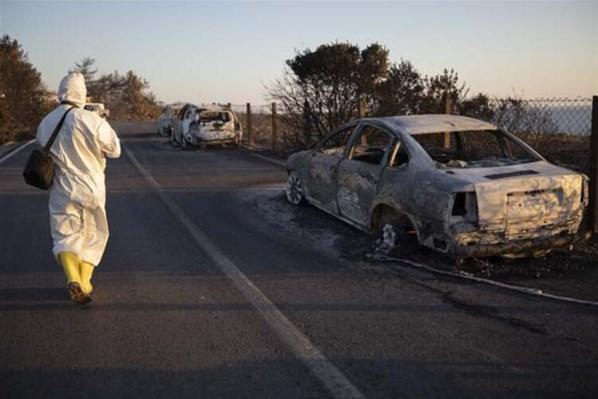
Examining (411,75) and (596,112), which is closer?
(596,112)

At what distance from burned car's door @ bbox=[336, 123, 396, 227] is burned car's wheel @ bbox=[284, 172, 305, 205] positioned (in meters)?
1.51

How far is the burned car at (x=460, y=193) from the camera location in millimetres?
5613

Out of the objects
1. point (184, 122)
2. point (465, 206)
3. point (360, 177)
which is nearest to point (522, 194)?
point (465, 206)

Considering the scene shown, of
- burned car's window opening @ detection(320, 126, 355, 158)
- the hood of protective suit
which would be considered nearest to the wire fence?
burned car's window opening @ detection(320, 126, 355, 158)

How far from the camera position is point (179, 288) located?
5.59 meters

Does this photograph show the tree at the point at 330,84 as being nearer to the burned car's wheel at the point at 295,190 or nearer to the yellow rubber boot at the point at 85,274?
the burned car's wheel at the point at 295,190

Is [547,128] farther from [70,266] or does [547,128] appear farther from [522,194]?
[70,266]

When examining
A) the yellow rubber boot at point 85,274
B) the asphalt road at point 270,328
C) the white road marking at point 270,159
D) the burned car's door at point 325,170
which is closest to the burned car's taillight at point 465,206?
the asphalt road at point 270,328

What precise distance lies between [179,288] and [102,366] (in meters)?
1.65

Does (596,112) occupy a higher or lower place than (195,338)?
higher

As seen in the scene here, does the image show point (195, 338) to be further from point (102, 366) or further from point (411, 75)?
point (411, 75)

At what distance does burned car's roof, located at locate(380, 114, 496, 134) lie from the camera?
21.9 feet

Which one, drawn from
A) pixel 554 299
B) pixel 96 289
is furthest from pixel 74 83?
pixel 554 299

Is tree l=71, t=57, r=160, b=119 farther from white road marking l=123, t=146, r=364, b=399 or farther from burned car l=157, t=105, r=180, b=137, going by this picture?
white road marking l=123, t=146, r=364, b=399
